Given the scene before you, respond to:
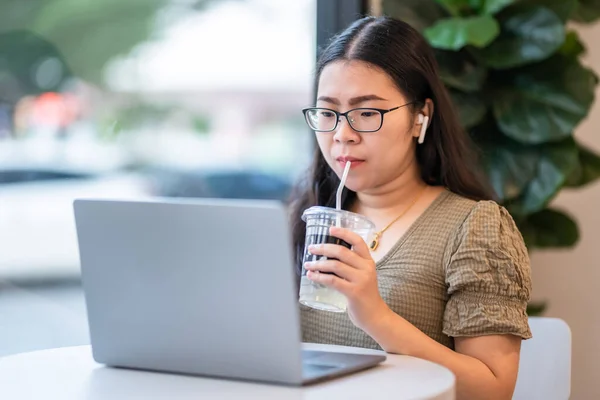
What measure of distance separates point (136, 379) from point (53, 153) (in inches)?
54.7

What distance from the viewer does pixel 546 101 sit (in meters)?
2.59

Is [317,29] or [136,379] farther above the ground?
[317,29]

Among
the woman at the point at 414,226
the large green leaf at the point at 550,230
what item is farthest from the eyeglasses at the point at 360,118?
the large green leaf at the point at 550,230

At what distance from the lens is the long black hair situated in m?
1.74

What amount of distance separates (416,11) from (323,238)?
1545 mm

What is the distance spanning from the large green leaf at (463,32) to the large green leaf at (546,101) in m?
0.19

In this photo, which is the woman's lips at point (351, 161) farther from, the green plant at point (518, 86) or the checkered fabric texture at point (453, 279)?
the green plant at point (518, 86)

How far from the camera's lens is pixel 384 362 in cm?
137

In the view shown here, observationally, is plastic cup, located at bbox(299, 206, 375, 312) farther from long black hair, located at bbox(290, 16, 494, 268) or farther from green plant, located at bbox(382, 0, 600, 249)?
green plant, located at bbox(382, 0, 600, 249)

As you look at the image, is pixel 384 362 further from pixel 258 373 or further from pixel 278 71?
pixel 278 71

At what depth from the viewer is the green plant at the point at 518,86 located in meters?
2.55

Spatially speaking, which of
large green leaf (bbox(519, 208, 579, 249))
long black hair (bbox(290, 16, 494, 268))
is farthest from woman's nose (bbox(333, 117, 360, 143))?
large green leaf (bbox(519, 208, 579, 249))

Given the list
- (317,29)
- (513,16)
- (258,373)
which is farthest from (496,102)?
(258,373)

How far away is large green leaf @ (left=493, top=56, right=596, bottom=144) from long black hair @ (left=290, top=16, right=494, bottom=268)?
69 centimetres
